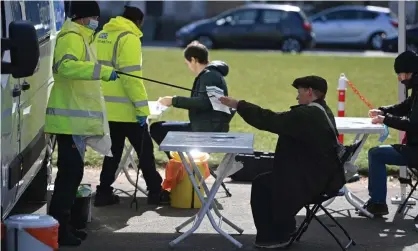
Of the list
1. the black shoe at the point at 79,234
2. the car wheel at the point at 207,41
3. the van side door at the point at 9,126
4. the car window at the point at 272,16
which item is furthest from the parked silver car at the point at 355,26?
the van side door at the point at 9,126

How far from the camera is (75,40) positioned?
708 cm

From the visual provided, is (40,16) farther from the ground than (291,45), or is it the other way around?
(40,16)

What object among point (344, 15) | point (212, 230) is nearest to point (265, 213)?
point (212, 230)

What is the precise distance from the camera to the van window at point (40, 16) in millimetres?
7453

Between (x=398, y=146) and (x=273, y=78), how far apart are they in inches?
480

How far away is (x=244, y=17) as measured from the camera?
3097cm

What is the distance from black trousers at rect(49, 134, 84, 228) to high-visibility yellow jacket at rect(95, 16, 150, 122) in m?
1.24

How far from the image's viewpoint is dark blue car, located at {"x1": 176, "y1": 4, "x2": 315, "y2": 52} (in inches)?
1176

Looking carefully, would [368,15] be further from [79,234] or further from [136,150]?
[79,234]

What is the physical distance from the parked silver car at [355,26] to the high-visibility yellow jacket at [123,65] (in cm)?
2363

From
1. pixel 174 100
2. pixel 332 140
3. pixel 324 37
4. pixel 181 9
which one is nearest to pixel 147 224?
pixel 174 100

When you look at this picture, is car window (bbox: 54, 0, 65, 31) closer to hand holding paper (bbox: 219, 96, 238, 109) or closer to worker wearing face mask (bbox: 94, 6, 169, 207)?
worker wearing face mask (bbox: 94, 6, 169, 207)

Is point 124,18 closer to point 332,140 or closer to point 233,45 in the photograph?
point 332,140

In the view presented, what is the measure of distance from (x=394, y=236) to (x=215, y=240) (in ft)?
4.66
